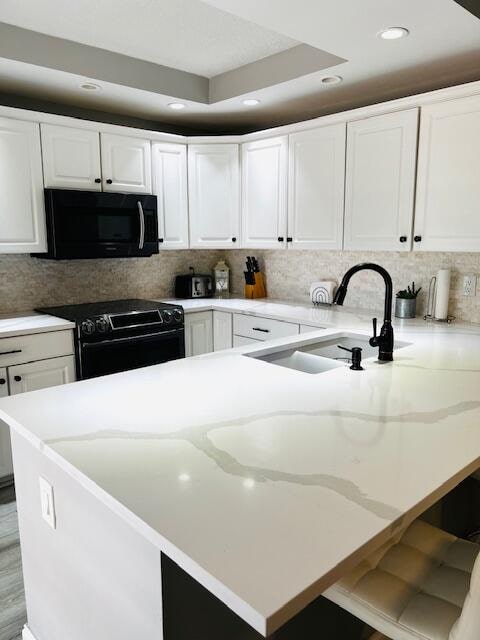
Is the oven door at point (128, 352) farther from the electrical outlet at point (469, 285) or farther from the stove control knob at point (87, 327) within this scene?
the electrical outlet at point (469, 285)

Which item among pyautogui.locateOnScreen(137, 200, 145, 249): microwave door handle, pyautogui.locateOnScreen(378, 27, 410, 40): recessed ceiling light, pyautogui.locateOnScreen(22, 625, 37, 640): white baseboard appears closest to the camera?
pyautogui.locateOnScreen(22, 625, 37, 640): white baseboard

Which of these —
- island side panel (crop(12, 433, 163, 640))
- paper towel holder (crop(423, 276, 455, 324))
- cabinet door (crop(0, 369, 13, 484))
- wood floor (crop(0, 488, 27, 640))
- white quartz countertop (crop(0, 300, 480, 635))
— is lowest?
wood floor (crop(0, 488, 27, 640))

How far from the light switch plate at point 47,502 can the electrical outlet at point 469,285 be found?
8.43 ft

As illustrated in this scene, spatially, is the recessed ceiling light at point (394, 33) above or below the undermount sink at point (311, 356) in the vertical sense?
above

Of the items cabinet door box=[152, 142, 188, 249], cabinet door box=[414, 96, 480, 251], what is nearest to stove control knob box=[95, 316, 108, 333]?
cabinet door box=[152, 142, 188, 249]

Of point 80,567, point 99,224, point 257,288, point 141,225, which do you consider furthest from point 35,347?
point 257,288

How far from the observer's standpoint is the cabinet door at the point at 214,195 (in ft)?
12.4

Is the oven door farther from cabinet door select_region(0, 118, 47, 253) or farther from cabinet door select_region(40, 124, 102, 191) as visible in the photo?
cabinet door select_region(40, 124, 102, 191)

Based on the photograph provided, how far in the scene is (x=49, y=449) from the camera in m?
1.23

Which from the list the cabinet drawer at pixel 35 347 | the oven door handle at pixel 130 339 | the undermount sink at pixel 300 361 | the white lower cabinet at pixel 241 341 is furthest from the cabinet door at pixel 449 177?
the cabinet drawer at pixel 35 347

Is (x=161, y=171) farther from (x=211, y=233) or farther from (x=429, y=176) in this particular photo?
(x=429, y=176)

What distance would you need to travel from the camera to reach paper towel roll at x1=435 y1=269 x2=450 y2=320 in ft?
9.64

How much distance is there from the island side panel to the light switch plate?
0.02 m

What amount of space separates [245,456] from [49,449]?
50 centimetres
